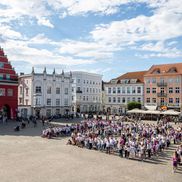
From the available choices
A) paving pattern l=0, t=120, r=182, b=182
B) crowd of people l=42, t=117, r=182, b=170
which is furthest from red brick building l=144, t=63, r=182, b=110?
paving pattern l=0, t=120, r=182, b=182

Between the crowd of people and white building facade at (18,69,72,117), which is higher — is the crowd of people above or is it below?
below

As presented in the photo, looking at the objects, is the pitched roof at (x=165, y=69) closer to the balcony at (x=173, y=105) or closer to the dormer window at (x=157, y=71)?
the dormer window at (x=157, y=71)

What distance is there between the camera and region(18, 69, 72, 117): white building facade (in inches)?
2365

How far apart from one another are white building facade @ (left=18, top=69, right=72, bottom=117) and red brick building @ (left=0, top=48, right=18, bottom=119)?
352cm

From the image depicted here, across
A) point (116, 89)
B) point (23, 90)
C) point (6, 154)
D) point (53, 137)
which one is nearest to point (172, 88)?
point (116, 89)

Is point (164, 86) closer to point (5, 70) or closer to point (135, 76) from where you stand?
point (135, 76)

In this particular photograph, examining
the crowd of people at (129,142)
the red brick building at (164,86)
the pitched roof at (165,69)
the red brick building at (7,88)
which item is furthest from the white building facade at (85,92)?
the crowd of people at (129,142)

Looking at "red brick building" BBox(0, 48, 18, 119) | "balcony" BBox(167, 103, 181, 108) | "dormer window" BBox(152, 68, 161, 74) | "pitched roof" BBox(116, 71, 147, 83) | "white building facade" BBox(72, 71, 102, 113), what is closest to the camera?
"red brick building" BBox(0, 48, 18, 119)

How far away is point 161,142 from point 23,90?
143ft

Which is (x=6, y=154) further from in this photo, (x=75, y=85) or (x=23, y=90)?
(x=75, y=85)

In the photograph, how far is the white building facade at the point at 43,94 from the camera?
197 feet

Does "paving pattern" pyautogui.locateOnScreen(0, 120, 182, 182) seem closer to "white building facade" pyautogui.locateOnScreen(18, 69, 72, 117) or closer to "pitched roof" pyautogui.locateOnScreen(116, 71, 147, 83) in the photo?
"white building facade" pyautogui.locateOnScreen(18, 69, 72, 117)

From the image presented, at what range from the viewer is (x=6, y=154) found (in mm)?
22422

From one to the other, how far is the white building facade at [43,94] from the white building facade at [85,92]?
1204 centimetres
